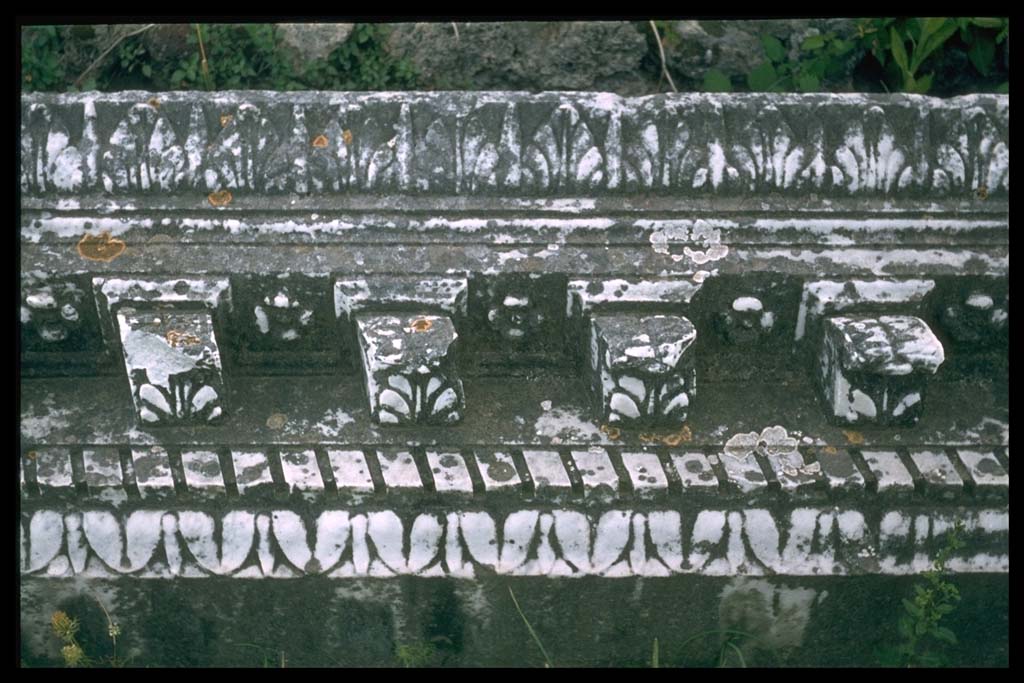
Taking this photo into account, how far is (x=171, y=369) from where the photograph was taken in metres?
2.28

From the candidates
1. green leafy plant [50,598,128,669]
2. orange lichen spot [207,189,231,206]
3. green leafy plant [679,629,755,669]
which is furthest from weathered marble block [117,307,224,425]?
green leafy plant [679,629,755,669]

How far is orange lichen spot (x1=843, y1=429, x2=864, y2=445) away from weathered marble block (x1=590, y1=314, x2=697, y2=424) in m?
0.30

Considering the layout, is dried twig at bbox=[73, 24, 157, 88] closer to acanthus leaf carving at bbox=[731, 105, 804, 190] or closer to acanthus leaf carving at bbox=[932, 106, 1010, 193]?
acanthus leaf carving at bbox=[731, 105, 804, 190]

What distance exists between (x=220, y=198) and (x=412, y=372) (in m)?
0.55

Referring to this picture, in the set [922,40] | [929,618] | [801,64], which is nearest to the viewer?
[929,618]

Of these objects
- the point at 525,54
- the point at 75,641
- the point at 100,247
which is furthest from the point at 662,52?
the point at 75,641

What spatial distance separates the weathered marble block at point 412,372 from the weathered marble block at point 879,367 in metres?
0.70

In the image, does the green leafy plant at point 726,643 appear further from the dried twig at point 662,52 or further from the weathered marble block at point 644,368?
the dried twig at point 662,52

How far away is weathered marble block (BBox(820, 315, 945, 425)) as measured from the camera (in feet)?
7.51

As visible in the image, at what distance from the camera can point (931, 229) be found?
97.0 inches

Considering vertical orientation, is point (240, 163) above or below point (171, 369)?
above

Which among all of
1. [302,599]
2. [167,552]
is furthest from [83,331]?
[302,599]

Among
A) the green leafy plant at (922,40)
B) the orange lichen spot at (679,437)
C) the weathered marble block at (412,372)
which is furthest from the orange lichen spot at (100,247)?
the green leafy plant at (922,40)

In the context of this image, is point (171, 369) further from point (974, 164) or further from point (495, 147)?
point (974, 164)
